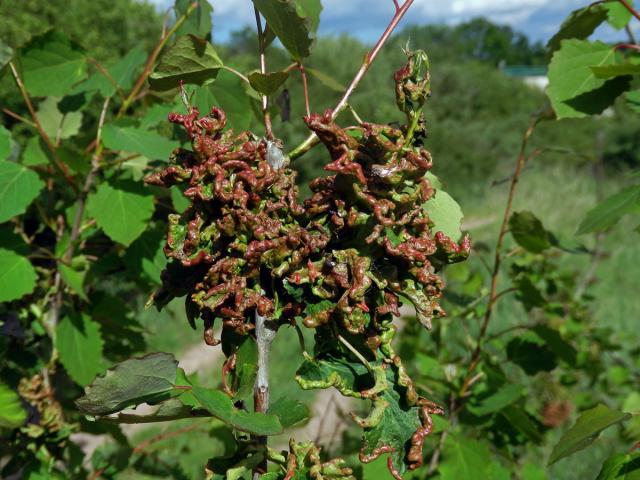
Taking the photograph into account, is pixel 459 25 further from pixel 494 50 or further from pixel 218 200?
pixel 218 200

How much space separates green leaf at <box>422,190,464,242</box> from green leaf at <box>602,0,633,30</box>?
81cm

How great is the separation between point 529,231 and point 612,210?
1.57 feet

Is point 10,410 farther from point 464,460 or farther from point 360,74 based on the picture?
point 464,460

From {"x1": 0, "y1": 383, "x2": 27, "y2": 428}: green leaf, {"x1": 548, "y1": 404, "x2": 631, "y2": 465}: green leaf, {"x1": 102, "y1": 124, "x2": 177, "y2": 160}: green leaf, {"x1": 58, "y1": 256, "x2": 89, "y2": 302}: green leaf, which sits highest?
{"x1": 102, "y1": 124, "x2": 177, "y2": 160}: green leaf

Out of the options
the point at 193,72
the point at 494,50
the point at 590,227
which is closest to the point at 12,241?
the point at 193,72

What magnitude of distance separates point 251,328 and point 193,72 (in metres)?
0.36

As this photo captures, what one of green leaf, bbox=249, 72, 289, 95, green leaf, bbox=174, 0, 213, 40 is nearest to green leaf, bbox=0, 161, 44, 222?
green leaf, bbox=174, 0, 213, 40

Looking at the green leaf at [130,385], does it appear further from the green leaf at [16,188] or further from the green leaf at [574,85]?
the green leaf at [574,85]

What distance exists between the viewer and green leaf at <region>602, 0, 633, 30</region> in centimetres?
136

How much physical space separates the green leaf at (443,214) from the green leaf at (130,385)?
379 mm

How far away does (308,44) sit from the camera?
2.76ft

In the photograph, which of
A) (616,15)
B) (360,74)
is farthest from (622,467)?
(616,15)

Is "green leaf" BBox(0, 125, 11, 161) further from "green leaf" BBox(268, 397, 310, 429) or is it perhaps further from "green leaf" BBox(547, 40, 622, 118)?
"green leaf" BBox(547, 40, 622, 118)

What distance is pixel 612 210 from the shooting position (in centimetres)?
118
